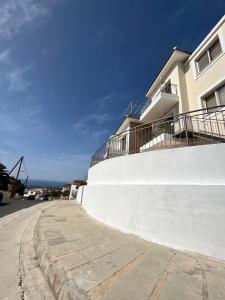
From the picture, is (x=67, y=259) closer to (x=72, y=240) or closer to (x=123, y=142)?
(x=72, y=240)

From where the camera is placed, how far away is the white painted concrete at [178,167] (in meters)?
4.07

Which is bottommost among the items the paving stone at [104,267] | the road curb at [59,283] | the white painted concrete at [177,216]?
the road curb at [59,283]

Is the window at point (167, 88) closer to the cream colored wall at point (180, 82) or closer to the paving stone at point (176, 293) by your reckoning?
the cream colored wall at point (180, 82)

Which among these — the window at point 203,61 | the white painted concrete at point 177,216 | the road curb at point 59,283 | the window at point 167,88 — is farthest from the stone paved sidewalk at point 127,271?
the window at point 167,88

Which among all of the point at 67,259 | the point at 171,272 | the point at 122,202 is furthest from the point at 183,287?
the point at 122,202

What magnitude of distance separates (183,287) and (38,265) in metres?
3.08

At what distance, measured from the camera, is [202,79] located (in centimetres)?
884

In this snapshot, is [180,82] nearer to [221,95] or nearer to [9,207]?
[221,95]

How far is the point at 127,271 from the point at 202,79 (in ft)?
30.7

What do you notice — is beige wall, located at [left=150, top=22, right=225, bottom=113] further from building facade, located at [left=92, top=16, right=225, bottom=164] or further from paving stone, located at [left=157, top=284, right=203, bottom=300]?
paving stone, located at [left=157, top=284, right=203, bottom=300]

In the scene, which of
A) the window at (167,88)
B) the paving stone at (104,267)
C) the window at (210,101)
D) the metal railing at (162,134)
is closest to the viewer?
the paving stone at (104,267)

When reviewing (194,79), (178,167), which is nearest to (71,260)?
(178,167)

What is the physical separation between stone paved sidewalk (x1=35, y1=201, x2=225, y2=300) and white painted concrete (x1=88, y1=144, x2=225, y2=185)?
172cm

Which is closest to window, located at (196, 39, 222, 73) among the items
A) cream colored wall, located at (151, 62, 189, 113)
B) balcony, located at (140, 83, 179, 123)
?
cream colored wall, located at (151, 62, 189, 113)
